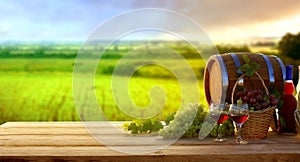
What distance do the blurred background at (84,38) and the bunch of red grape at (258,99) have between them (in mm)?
1940

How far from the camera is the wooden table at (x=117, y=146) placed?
2201 mm

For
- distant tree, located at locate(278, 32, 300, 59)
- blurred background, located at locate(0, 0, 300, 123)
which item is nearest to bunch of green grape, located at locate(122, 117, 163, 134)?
blurred background, located at locate(0, 0, 300, 123)

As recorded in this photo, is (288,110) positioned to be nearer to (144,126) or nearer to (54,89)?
(144,126)

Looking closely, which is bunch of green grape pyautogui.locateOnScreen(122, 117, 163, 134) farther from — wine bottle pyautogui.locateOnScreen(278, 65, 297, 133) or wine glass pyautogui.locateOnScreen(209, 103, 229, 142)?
wine bottle pyautogui.locateOnScreen(278, 65, 297, 133)

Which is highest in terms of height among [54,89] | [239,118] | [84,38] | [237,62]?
[84,38]

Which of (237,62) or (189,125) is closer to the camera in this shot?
(189,125)

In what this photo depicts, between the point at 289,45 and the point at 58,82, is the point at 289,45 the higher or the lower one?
the higher one

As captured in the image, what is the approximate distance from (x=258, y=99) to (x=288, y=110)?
39 centimetres

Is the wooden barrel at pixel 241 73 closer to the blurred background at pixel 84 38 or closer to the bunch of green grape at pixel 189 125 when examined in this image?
the bunch of green grape at pixel 189 125

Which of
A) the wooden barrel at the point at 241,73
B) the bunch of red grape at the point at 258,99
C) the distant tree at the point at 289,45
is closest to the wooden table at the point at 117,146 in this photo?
the bunch of red grape at the point at 258,99

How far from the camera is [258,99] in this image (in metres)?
2.67

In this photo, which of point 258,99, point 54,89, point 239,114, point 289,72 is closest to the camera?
point 239,114

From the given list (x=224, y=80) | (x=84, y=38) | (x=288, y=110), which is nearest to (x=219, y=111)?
(x=224, y=80)

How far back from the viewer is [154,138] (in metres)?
2.70
